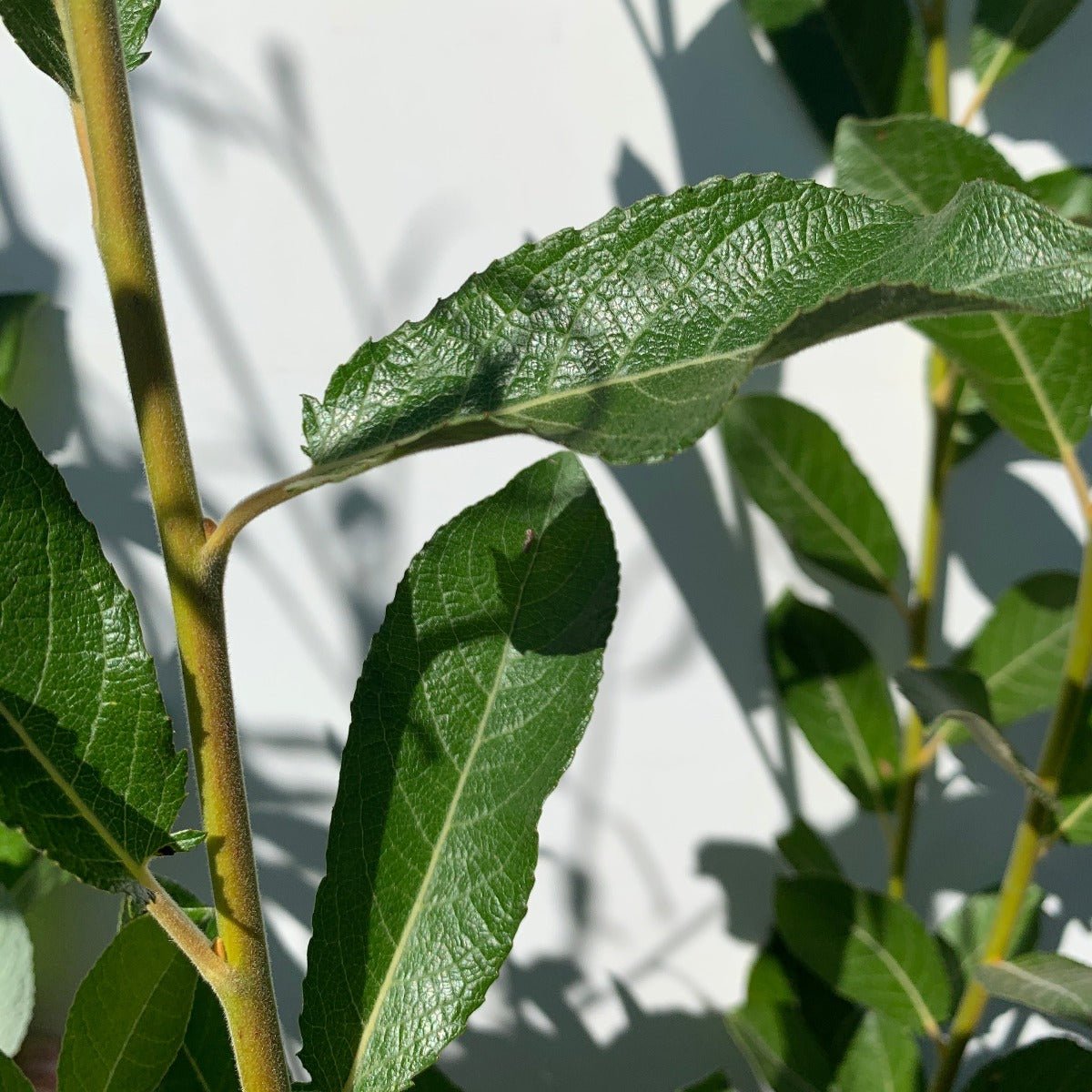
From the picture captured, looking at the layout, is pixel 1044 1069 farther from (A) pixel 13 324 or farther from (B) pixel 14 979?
(A) pixel 13 324

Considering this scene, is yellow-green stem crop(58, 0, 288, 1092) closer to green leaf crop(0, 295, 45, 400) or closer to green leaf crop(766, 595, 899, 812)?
green leaf crop(0, 295, 45, 400)

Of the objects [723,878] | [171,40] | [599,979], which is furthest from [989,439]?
[171,40]

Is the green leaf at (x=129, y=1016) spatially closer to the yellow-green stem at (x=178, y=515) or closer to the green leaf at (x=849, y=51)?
the yellow-green stem at (x=178, y=515)

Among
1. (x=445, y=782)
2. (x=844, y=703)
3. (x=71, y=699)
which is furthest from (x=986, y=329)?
(x=71, y=699)

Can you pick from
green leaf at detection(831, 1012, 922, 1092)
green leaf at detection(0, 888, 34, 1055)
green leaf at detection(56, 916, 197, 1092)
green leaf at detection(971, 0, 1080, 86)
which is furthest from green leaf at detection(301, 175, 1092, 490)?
green leaf at detection(831, 1012, 922, 1092)

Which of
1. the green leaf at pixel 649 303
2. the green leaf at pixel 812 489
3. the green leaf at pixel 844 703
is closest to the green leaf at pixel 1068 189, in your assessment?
the green leaf at pixel 812 489

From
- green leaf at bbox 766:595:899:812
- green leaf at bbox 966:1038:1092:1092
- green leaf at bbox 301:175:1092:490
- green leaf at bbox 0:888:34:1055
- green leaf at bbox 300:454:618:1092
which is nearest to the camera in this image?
green leaf at bbox 301:175:1092:490
